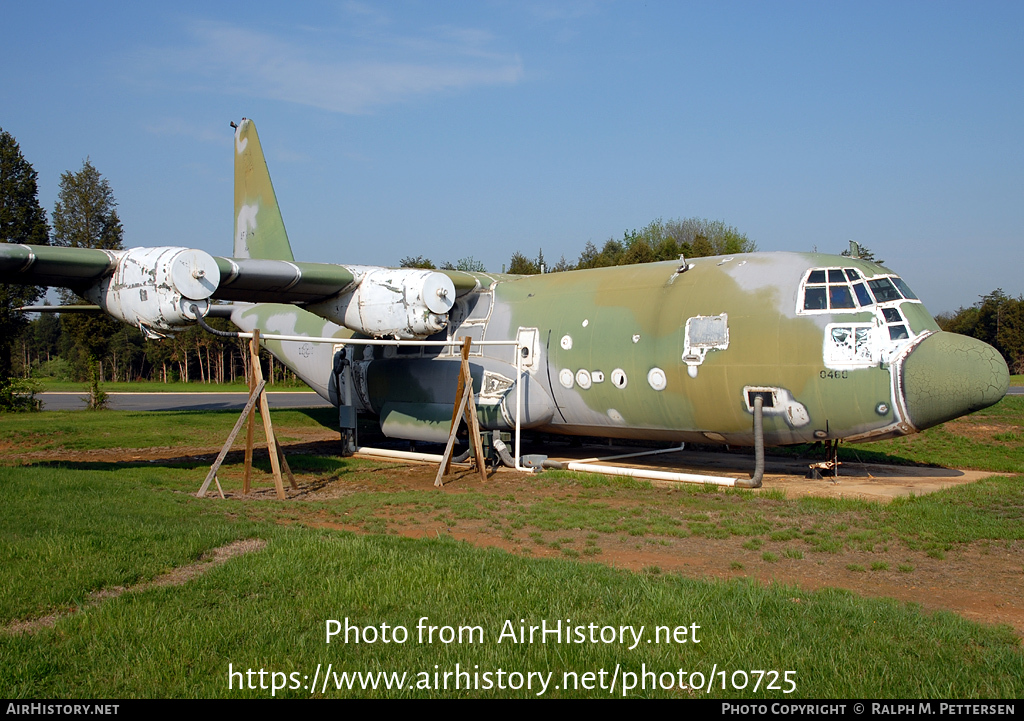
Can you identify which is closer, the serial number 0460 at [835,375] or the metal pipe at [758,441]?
the serial number 0460 at [835,375]

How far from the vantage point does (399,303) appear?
1436cm

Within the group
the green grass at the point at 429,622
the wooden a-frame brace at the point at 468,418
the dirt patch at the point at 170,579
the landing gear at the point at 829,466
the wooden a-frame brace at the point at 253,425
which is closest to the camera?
the green grass at the point at 429,622

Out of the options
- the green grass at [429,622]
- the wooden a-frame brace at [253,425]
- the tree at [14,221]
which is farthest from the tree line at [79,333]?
the green grass at [429,622]

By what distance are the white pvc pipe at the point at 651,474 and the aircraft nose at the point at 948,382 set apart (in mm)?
3012

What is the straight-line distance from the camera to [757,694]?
432 centimetres

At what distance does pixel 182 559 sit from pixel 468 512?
14.0 feet

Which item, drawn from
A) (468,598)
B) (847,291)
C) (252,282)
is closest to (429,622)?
(468,598)

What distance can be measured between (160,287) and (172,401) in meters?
25.1

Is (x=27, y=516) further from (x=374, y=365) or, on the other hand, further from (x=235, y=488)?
(x=374, y=365)

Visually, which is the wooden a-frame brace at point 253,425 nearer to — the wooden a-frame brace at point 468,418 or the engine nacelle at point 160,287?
the engine nacelle at point 160,287

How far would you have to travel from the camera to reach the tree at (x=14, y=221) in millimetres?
26703

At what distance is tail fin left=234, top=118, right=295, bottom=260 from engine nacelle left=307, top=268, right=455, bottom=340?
185 inches

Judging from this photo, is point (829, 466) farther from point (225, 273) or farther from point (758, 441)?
point (225, 273)

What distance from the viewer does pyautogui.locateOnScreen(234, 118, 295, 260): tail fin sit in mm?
18969
